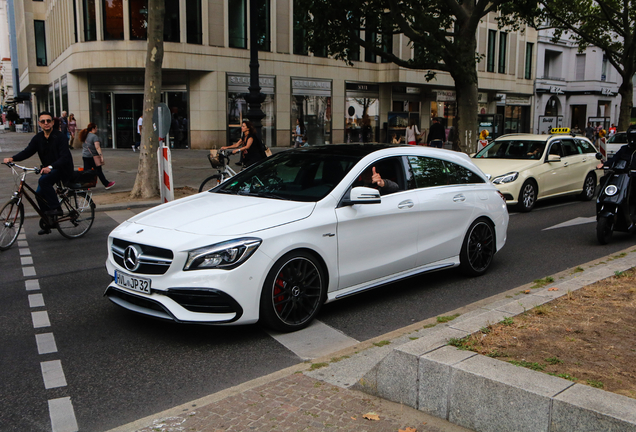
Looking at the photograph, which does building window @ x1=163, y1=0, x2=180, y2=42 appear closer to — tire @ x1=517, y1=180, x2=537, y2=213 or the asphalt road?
tire @ x1=517, y1=180, x2=537, y2=213

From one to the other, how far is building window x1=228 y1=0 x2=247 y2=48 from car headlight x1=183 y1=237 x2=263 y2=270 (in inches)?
1116

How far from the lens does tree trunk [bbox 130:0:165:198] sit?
13406mm

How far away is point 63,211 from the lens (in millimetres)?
9352

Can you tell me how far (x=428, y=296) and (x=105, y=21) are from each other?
27414mm

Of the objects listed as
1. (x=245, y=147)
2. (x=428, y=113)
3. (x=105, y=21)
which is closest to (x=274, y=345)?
(x=245, y=147)

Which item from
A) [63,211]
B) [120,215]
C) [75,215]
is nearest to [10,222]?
[63,211]

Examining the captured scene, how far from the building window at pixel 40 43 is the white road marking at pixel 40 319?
44723mm

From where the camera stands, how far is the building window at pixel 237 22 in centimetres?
3130

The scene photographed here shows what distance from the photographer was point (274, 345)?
16.1 feet

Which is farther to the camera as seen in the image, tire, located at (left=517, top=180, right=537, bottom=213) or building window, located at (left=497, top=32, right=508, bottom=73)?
building window, located at (left=497, top=32, right=508, bottom=73)

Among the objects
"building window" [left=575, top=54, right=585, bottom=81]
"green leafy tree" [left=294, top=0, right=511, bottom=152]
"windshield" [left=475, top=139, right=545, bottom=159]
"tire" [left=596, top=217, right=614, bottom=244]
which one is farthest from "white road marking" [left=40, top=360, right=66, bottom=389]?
"building window" [left=575, top=54, right=585, bottom=81]

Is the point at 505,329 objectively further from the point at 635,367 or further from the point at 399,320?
the point at 399,320

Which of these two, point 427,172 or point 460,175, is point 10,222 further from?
point 460,175

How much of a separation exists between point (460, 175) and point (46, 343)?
4651 millimetres
